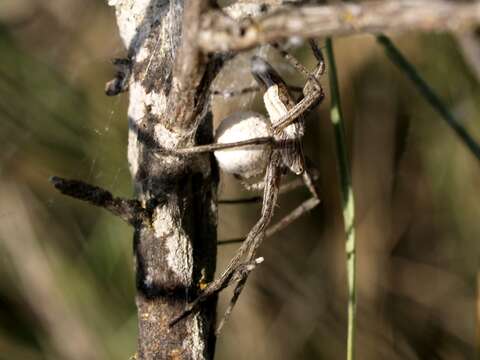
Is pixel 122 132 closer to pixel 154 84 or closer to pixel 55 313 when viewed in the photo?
pixel 55 313

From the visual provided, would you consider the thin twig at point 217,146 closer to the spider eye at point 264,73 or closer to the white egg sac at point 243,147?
the white egg sac at point 243,147

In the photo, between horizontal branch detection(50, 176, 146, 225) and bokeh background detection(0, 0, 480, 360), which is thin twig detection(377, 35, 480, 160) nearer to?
horizontal branch detection(50, 176, 146, 225)

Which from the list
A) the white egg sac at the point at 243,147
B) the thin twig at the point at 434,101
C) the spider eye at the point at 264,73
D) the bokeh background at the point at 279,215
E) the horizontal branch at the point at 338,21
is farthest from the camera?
the bokeh background at the point at 279,215

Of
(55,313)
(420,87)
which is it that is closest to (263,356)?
(55,313)

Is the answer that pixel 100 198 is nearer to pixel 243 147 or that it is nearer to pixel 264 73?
pixel 243 147

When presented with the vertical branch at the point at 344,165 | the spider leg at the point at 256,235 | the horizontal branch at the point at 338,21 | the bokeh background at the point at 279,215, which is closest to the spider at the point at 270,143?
the spider leg at the point at 256,235
